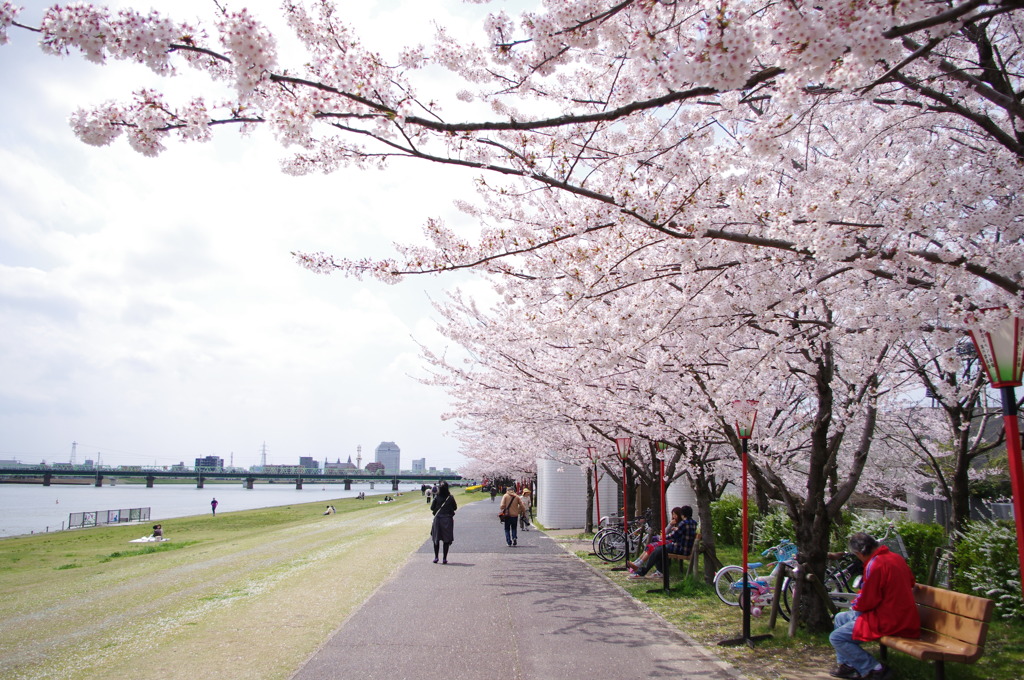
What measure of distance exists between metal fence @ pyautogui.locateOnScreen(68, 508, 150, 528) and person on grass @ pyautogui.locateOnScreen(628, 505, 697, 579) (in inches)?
1685

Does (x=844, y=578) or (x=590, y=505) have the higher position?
(x=844, y=578)

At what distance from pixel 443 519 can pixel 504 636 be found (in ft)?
21.7

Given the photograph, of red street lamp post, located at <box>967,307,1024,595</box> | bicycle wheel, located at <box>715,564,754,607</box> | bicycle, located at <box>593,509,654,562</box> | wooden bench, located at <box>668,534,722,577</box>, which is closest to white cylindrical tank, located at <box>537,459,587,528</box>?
bicycle, located at <box>593,509,654,562</box>

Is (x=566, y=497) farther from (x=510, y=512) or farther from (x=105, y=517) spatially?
(x=105, y=517)

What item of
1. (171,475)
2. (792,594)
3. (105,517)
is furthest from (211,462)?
(792,594)

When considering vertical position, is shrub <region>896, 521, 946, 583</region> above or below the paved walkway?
above

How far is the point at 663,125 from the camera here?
554 centimetres

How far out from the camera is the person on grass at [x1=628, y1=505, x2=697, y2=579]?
11.3 meters

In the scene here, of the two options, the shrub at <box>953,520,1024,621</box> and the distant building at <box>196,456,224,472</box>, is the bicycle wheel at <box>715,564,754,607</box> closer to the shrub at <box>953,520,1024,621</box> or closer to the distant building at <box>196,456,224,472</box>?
the shrub at <box>953,520,1024,621</box>

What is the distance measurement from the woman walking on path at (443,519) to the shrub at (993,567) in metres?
8.69

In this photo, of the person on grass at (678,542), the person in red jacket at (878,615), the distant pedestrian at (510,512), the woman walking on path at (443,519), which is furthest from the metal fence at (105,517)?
the person in red jacket at (878,615)

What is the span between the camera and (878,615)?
18.4 ft

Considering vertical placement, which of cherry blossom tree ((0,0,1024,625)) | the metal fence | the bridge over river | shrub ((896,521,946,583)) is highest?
cherry blossom tree ((0,0,1024,625))

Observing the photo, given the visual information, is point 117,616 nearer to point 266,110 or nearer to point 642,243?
point 266,110
